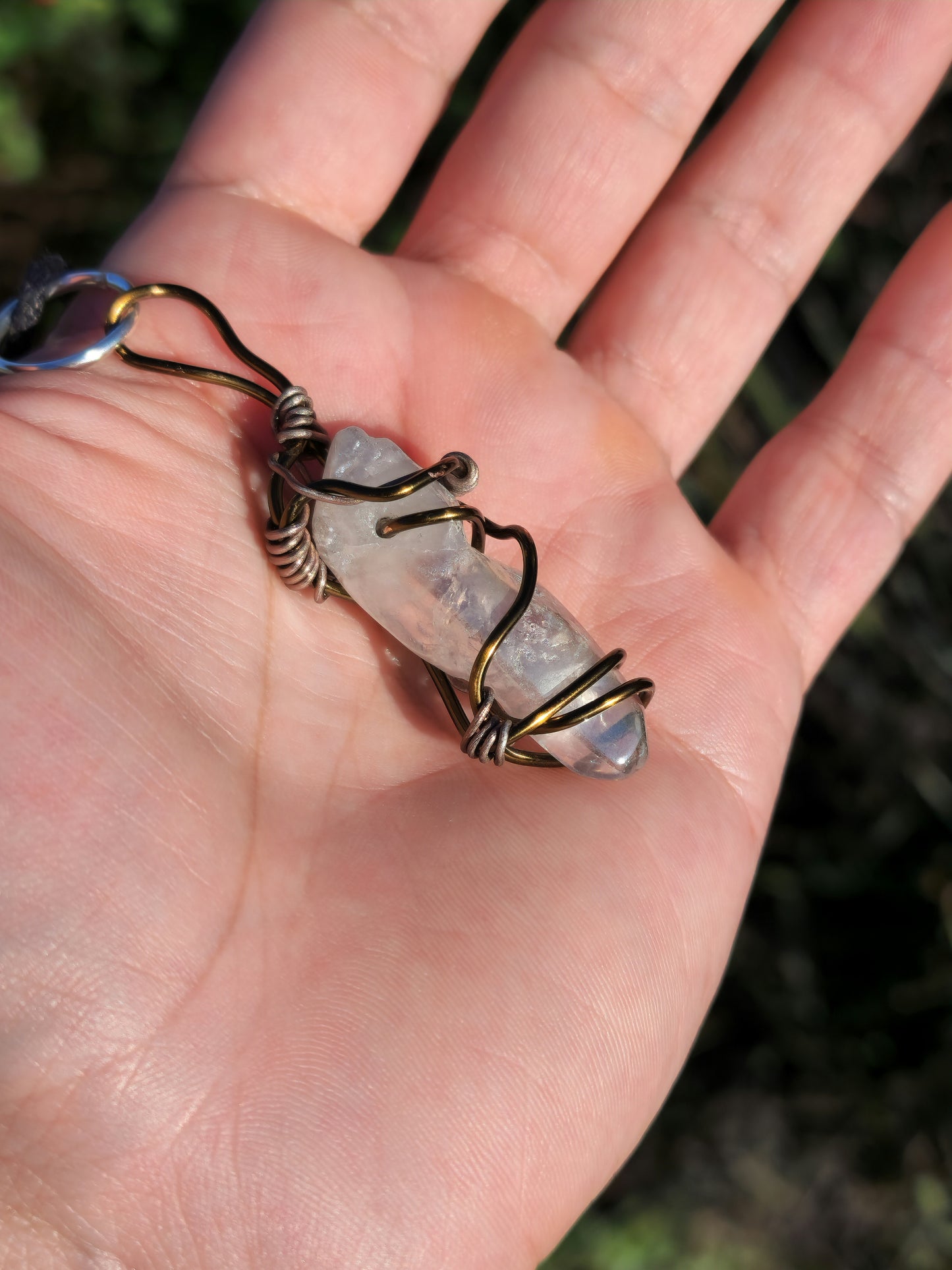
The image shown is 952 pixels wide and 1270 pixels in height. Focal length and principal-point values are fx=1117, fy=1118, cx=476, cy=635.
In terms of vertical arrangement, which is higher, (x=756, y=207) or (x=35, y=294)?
(x=756, y=207)

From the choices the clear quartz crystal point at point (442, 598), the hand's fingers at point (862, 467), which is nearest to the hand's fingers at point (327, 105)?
the clear quartz crystal point at point (442, 598)

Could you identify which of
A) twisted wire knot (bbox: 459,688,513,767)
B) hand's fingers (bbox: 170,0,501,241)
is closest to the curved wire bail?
hand's fingers (bbox: 170,0,501,241)

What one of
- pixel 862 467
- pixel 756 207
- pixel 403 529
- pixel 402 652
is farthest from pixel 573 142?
pixel 402 652

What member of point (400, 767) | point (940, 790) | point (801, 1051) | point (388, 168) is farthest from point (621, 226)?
point (801, 1051)

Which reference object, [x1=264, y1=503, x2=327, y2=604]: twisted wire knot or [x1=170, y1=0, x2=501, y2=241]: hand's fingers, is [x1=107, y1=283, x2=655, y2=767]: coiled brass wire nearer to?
[x1=264, y1=503, x2=327, y2=604]: twisted wire knot

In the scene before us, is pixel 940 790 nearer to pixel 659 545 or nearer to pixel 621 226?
pixel 659 545

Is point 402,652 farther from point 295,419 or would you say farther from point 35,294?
point 35,294

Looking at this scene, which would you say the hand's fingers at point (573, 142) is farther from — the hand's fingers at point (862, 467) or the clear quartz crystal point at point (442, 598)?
the clear quartz crystal point at point (442, 598)
